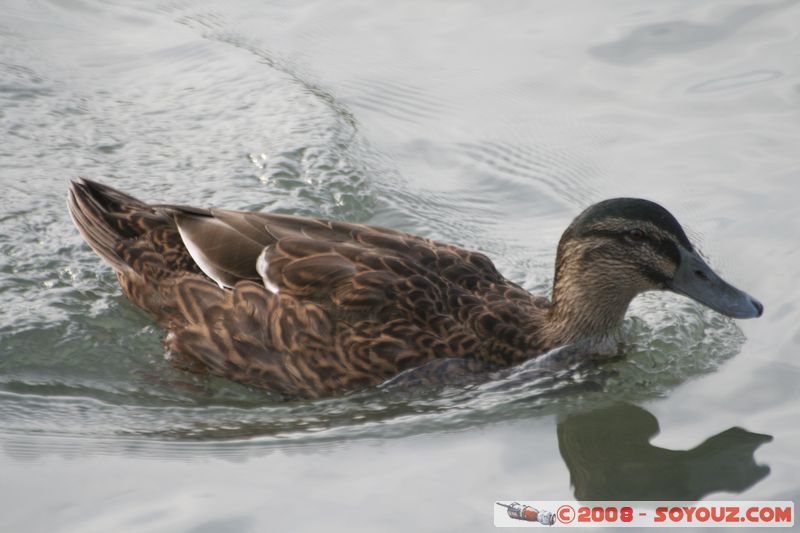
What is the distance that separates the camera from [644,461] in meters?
6.25

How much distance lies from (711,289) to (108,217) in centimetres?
375

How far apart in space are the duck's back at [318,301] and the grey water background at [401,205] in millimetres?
209

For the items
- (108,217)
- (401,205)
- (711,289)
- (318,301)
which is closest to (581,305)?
(711,289)

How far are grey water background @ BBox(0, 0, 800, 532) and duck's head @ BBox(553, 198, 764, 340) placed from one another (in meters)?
0.44

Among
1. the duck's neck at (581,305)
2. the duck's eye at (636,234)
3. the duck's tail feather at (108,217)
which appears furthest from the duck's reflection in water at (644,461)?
the duck's tail feather at (108,217)

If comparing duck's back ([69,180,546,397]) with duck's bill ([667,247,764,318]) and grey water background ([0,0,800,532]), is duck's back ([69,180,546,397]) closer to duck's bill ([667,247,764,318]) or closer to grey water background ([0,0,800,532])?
grey water background ([0,0,800,532])

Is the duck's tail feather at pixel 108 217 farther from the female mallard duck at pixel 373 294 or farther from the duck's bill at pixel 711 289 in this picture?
the duck's bill at pixel 711 289

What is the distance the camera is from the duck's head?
6.86m

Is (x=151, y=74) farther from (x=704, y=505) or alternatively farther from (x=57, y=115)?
(x=704, y=505)

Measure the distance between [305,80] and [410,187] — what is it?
1913 mm

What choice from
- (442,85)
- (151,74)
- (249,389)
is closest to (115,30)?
(151,74)

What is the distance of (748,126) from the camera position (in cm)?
984

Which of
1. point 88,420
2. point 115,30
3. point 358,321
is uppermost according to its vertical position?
point 115,30

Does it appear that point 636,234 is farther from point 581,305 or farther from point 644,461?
point 644,461
